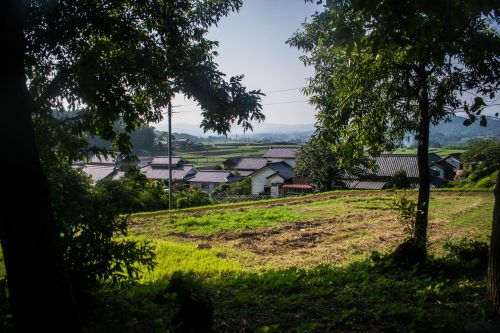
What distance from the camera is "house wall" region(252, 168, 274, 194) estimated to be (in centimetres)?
4538

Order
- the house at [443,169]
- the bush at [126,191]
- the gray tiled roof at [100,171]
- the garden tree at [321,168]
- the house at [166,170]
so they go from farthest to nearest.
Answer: the house at [166,170] → the house at [443,169] → the gray tiled roof at [100,171] → the garden tree at [321,168] → the bush at [126,191]

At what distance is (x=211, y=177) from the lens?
50.8m

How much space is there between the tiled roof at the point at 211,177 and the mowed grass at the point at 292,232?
2761 centimetres

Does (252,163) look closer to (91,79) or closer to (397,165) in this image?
(397,165)

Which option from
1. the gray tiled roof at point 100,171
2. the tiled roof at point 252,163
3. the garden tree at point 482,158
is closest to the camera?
the garden tree at point 482,158

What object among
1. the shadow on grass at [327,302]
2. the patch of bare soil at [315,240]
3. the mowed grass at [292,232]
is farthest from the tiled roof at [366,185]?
the shadow on grass at [327,302]

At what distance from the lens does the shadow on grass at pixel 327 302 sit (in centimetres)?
473

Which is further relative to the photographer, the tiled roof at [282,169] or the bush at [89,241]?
the tiled roof at [282,169]

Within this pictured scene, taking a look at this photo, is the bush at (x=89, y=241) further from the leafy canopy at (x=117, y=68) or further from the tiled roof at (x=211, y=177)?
Result: the tiled roof at (x=211, y=177)

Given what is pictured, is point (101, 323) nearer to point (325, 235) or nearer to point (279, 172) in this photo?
point (325, 235)

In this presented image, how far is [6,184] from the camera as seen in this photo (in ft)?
10.1

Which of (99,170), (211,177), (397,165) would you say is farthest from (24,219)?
(99,170)

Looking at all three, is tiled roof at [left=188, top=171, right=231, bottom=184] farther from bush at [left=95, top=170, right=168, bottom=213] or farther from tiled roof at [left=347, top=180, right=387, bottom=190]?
bush at [left=95, top=170, right=168, bottom=213]

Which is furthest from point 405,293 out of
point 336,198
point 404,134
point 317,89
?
point 336,198
